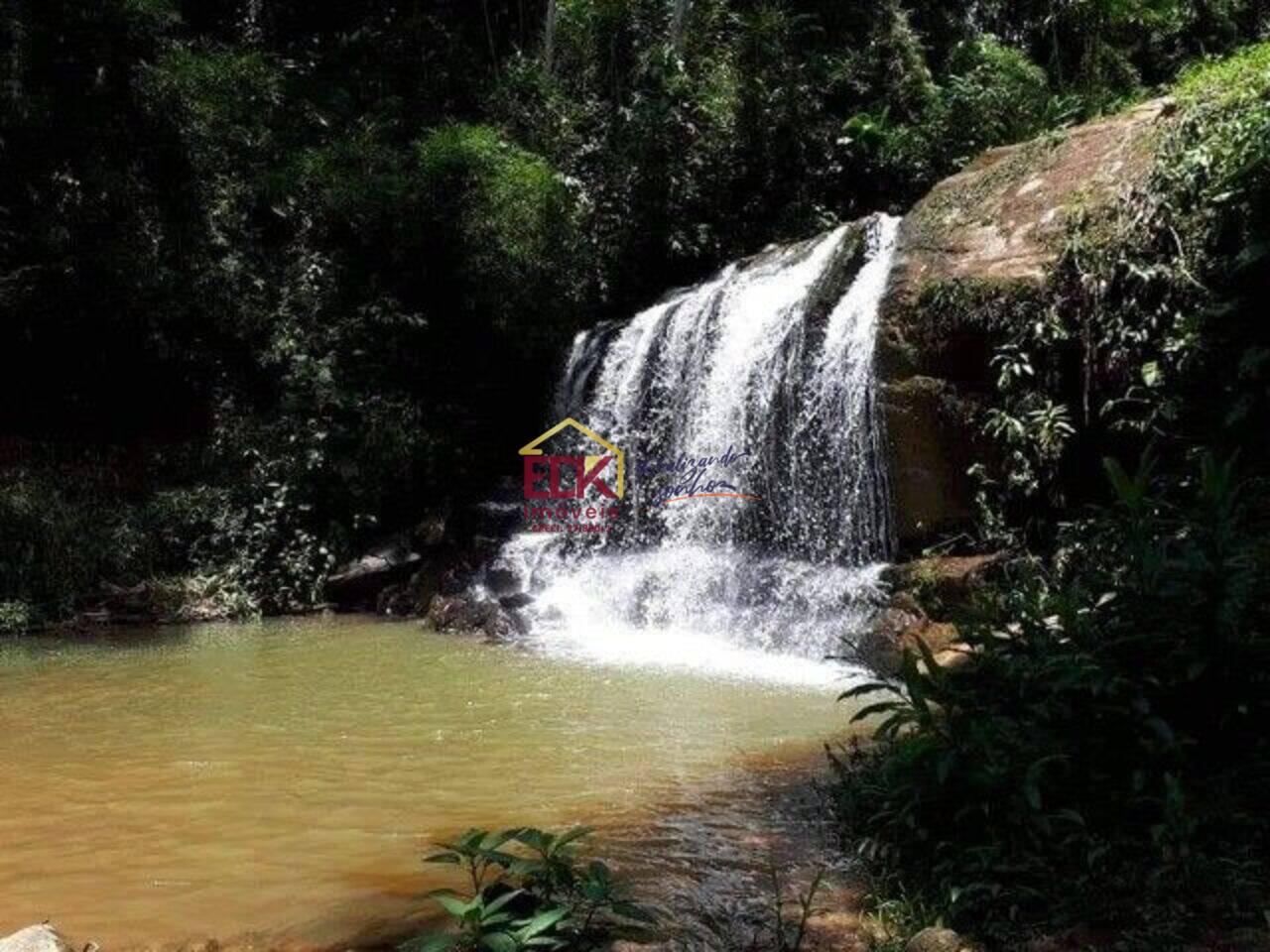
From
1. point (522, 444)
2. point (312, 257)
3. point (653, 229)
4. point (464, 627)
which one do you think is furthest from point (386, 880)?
point (653, 229)

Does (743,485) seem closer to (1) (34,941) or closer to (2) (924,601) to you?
(2) (924,601)

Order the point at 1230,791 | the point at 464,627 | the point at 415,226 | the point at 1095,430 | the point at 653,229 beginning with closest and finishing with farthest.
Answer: the point at 1230,791, the point at 1095,430, the point at 464,627, the point at 415,226, the point at 653,229

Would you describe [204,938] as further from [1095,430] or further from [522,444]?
[522,444]

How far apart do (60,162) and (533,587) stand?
308 inches

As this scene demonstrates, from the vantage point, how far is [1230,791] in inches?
128

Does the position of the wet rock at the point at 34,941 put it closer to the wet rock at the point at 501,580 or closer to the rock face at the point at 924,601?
the rock face at the point at 924,601

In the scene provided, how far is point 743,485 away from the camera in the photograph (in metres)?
10.5

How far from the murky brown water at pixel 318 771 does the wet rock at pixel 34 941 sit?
0.36m

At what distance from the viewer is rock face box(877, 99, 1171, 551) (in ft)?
27.5

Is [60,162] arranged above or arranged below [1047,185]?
above

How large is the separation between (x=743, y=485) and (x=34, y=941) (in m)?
8.17

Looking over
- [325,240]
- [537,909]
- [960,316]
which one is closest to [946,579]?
[960,316]

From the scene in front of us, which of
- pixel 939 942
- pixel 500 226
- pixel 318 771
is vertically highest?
pixel 500 226

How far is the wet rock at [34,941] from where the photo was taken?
286cm
